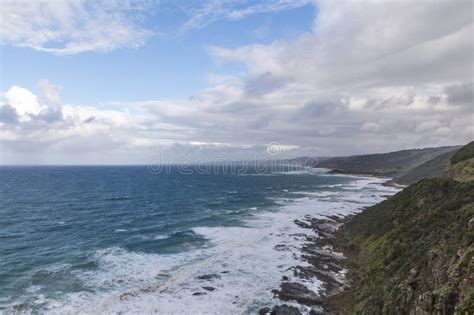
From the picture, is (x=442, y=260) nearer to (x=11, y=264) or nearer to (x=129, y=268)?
(x=129, y=268)

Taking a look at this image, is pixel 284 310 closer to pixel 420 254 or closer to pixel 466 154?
pixel 420 254

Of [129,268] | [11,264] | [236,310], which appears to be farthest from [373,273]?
[11,264]

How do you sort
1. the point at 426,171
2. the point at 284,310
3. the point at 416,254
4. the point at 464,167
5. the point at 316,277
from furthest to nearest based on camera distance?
1. the point at 426,171
2. the point at 464,167
3. the point at 316,277
4. the point at 284,310
5. the point at 416,254

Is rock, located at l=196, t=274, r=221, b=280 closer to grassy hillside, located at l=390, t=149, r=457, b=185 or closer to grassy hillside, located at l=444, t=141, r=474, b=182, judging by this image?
grassy hillside, located at l=444, t=141, r=474, b=182

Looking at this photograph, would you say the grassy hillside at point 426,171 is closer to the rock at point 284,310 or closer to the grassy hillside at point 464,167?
the grassy hillside at point 464,167

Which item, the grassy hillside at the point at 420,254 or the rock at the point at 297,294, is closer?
the grassy hillside at the point at 420,254

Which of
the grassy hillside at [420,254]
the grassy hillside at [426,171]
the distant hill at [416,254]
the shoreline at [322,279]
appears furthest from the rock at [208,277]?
the grassy hillside at [426,171]

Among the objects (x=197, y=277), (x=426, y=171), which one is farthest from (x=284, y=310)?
(x=426, y=171)
